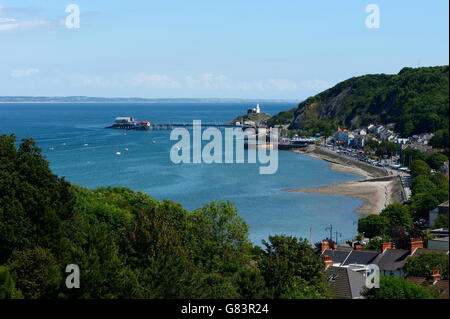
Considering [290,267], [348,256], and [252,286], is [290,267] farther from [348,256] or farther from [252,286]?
[348,256]

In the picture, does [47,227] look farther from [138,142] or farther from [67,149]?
[138,142]

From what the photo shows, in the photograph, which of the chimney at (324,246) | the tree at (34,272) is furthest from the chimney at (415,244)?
the tree at (34,272)

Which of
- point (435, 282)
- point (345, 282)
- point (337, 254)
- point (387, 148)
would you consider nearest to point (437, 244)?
point (337, 254)

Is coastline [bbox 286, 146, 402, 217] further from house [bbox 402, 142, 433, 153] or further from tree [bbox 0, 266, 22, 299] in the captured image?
tree [bbox 0, 266, 22, 299]

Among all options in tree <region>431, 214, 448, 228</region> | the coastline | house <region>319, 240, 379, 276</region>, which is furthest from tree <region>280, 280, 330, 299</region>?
the coastline

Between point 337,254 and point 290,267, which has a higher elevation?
point 290,267
